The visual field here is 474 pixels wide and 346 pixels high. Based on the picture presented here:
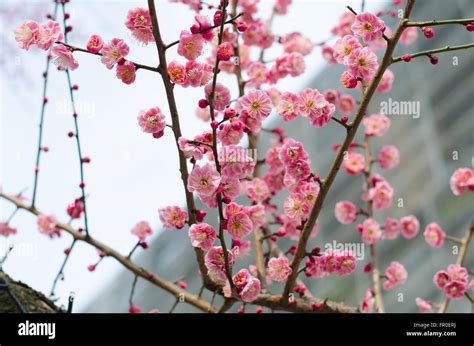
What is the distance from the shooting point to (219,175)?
51.0 inches

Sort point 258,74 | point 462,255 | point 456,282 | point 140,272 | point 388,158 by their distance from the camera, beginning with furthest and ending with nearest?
point 388,158 → point 258,74 → point 462,255 → point 456,282 → point 140,272

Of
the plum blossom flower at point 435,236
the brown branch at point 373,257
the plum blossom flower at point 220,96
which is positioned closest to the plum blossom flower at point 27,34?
the plum blossom flower at point 220,96

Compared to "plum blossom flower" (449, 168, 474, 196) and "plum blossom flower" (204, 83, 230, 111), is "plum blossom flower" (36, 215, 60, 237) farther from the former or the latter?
"plum blossom flower" (449, 168, 474, 196)

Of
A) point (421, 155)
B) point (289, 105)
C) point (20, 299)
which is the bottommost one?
point (20, 299)

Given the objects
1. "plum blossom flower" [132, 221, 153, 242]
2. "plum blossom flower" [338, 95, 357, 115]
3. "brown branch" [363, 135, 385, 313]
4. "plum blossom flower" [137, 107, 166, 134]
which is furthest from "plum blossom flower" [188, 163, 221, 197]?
"plum blossom flower" [338, 95, 357, 115]

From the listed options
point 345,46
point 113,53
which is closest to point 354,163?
point 345,46

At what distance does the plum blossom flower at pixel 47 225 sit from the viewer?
1950 mm

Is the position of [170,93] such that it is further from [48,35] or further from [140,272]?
[140,272]

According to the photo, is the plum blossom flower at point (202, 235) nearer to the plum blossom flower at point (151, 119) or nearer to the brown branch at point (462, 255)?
the plum blossom flower at point (151, 119)

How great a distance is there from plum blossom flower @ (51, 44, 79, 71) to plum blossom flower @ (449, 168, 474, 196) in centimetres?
139

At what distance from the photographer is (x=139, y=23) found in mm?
1387

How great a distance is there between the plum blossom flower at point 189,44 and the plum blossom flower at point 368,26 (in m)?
0.37

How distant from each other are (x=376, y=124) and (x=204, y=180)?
1188mm
